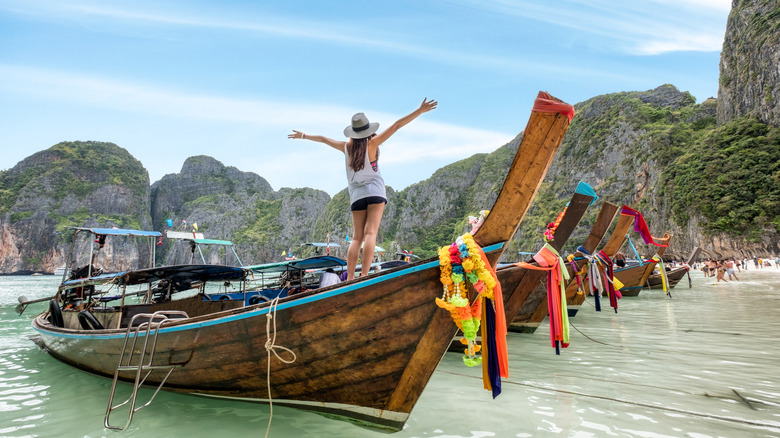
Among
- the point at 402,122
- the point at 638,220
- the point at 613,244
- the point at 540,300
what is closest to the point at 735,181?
the point at 613,244

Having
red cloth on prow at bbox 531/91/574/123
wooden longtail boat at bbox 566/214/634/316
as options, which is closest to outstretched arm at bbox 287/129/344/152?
red cloth on prow at bbox 531/91/574/123

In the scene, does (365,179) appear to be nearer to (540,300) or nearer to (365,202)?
(365,202)

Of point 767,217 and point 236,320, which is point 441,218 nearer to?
point 767,217

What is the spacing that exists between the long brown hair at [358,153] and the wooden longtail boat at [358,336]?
1175 mm

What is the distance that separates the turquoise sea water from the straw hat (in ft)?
7.86

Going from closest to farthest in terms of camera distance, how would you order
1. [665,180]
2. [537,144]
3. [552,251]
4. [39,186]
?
1. [537,144]
2. [552,251]
3. [665,180]
4. [39,186]

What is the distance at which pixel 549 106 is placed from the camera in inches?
85.0

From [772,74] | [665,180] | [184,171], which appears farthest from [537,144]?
[184,171]

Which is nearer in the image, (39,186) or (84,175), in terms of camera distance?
(39,186)

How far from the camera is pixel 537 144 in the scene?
7.36 ft

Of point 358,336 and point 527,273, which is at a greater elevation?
point 527,273

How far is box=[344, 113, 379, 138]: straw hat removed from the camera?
3260 mm

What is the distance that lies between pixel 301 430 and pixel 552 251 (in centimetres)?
301

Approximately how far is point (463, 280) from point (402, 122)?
4.77 feet
